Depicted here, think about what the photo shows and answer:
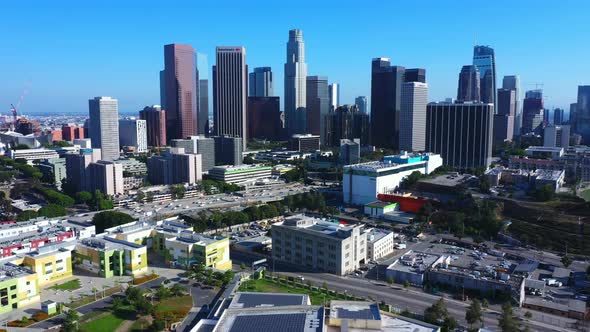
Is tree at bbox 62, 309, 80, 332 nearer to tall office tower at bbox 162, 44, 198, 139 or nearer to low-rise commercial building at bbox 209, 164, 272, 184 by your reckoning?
low-rise commercial building at bbox 209, 164, 272, 184

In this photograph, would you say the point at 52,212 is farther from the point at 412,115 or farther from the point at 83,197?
the point at 412,115

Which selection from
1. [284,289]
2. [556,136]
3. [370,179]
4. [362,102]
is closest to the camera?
[284,289]

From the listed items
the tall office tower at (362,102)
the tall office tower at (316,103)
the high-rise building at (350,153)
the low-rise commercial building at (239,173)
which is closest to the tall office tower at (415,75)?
the tall office tower at (316,103)

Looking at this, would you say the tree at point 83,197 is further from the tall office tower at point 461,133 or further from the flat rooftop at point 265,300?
the tall office tower at point 461,133

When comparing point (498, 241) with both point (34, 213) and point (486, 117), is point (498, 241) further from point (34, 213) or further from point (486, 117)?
point (34, 213)

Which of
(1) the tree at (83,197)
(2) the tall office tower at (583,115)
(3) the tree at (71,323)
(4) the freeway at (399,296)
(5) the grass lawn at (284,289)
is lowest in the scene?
(4) the freeway at (399,296)

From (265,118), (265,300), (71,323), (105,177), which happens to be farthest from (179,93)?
(265,300)

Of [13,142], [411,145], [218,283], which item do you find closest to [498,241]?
[218,283]
